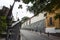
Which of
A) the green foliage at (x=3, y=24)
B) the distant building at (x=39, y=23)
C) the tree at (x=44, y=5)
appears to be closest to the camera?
the green foliage at (x=3, y=24)

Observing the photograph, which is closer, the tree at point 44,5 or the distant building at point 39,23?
the tree at point 44,5

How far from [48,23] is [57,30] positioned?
528 centimetres

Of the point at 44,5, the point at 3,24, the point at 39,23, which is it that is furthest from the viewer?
the point at 39,23

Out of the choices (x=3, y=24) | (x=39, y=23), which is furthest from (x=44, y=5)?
(x=39, y=23)

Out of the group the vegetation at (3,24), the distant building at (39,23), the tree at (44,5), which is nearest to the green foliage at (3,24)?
the vegetation at (3,24)

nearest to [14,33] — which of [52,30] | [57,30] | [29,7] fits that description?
[29,7]

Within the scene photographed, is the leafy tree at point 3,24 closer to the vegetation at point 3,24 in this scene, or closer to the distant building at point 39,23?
the vegetation at point 3,24

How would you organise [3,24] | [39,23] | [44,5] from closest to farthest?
[3,24]
[44,5]
[39,23]

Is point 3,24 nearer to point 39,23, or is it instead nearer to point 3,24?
point 3,24

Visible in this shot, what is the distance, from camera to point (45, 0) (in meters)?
6.69

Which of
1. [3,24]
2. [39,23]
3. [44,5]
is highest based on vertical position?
[39,23]

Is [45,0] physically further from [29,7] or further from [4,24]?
[4,24]

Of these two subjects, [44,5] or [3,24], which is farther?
[44,5]

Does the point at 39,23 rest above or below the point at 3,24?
above
